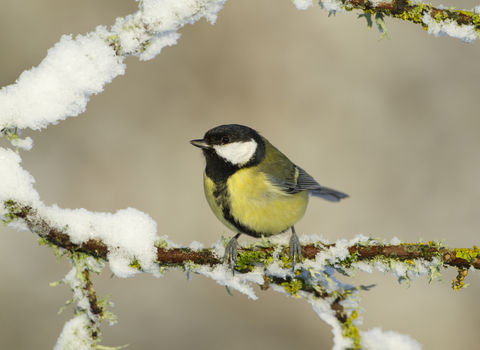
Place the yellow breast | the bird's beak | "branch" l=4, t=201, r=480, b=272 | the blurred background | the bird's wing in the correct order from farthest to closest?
the blurred background
the bird's wing
the bird's beak
the yellow breast
"branch" l=4, t=201, r=480, b=272

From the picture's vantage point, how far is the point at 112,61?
1203 millimetres

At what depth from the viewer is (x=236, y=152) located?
2271 mm

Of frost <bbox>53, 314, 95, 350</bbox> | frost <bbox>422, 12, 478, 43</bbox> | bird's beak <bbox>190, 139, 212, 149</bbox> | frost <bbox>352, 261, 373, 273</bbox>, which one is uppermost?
bird's beak <bbox>190, 139, 212, 149</bbox>

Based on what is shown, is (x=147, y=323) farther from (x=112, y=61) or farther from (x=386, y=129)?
(x=386, y=129)

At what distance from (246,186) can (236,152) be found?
0.25 m

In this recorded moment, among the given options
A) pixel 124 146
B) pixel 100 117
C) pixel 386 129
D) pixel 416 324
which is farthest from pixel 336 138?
pixel 100 117

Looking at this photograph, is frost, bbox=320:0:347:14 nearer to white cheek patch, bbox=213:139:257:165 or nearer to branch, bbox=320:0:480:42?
branch, bbox=320:0:480:42

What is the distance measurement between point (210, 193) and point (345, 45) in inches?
95.5

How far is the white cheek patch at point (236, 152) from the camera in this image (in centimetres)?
223

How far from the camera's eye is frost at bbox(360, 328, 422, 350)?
978 millimetres

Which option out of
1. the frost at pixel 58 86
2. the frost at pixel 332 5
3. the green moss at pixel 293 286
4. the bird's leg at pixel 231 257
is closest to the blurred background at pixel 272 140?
the bird's leg at pixel 231 257

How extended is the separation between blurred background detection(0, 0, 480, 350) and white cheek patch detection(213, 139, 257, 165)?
1.33 metres

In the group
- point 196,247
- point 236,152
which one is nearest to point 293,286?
point 196,247

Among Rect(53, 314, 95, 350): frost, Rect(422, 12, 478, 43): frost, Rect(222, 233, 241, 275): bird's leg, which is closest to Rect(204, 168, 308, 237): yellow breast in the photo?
Rect(222, 233, 241, 275): bird's leg
